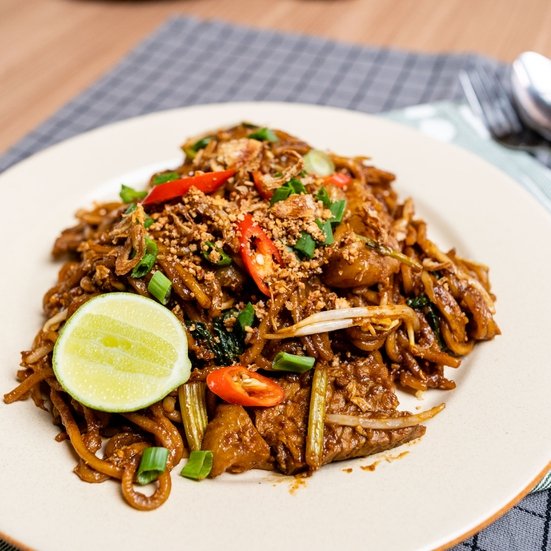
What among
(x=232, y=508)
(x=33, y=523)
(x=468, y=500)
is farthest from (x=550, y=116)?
(x=33, y=523)

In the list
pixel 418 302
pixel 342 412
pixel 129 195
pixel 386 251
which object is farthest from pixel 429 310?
pixel 129 195

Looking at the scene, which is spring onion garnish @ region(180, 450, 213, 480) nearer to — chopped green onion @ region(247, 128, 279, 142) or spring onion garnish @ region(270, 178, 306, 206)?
spring onion garnish @ region(270, 178, 306, 206)

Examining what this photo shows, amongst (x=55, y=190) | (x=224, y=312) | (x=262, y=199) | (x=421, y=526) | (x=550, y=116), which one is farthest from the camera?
(x=550, y=116)

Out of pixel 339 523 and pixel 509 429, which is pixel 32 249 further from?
pixel 509 429

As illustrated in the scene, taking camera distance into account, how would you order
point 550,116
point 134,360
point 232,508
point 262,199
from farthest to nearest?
1. point 550,116
2. point 262,199
3. point 134,360
4. point 232,508

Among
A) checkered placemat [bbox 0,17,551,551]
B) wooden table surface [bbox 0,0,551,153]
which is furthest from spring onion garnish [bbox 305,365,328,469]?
wooden table surface [bbox 0,0,551,153]

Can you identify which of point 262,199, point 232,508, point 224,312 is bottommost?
point 232,508

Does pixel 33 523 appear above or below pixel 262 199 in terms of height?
below

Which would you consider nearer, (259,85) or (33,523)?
(33,523)
